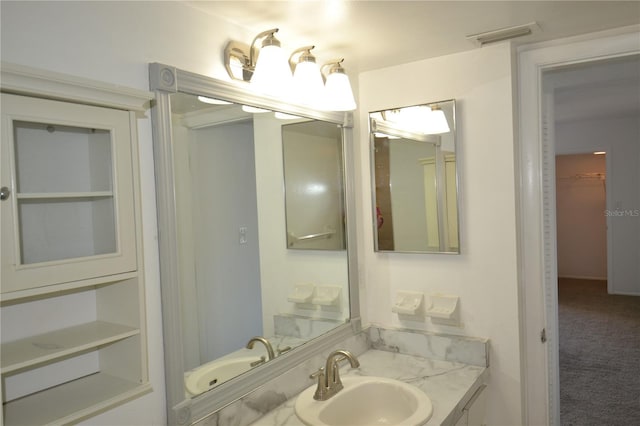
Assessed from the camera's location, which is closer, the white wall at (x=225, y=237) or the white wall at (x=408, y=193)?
the white wall at (x=225, y=237)

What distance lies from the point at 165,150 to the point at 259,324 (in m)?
0.76

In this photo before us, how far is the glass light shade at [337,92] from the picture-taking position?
186 centimetres

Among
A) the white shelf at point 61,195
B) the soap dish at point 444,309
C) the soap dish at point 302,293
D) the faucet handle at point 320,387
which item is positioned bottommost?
the faucet handle at point 320,387

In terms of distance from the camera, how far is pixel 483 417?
6.63ft

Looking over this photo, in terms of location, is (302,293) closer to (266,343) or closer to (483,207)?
(266,343)

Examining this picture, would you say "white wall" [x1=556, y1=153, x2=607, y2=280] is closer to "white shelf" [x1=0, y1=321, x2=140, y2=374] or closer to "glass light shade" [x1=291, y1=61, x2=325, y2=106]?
"glass light shade" [x1=291, y1=61, x2=325, y2=106]

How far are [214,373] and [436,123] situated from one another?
4.42ft

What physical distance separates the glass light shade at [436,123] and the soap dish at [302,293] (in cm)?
84

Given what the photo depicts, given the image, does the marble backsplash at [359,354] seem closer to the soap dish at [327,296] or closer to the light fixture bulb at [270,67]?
the soap dish at [327,296]

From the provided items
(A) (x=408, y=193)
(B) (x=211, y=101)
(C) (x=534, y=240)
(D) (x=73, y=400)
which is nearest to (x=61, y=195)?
(D) (x=73, y=400)

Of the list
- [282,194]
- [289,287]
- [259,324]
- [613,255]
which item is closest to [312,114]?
[282,194]

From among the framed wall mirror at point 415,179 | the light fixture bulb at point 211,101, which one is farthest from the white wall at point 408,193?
the light fixture bulb at point 211,101

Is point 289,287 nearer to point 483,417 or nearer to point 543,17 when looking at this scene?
point 483,417

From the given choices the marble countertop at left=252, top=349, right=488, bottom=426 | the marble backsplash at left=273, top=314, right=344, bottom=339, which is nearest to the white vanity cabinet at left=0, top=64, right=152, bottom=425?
the marble countertop at left=252, top=349, right=488, bottom=426
